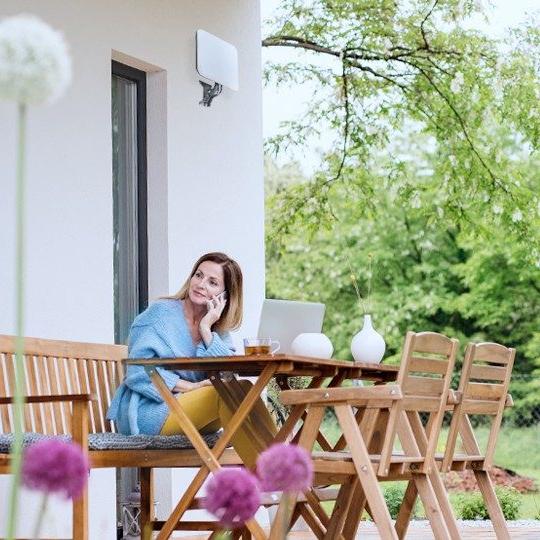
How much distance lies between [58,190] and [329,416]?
36.3 feet

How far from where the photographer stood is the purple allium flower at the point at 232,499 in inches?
31.1

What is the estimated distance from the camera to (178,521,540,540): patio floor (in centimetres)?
583

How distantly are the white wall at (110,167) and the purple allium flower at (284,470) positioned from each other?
372 centimetres

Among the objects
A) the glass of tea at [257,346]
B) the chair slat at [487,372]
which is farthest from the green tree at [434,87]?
the glass of tea at [257,346]

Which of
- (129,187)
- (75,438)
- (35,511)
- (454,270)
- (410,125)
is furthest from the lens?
(410,125)

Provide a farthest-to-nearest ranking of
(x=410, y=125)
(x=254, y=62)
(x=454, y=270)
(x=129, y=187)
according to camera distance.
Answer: (x=410, y=125)
(x=454, y=270)
(x=254, y=62)
(x=129, y=187)

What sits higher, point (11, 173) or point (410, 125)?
point (410, 125)

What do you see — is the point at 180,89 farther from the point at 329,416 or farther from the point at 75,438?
the point at 329,416

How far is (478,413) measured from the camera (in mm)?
4492

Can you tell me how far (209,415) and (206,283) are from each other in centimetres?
60

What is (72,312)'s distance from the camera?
197 inches

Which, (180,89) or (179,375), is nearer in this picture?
(179,375)

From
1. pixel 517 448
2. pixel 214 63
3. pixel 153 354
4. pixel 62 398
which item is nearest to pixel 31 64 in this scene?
pixel 62 398

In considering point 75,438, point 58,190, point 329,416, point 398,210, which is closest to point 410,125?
point 398,210
